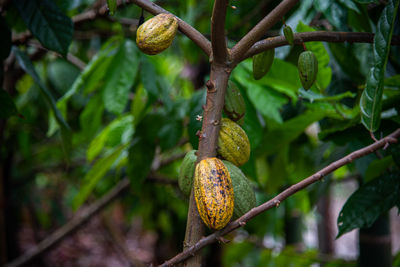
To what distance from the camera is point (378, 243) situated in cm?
112

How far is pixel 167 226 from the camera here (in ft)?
8.21

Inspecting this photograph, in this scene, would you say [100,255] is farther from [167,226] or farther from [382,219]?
[382,219]

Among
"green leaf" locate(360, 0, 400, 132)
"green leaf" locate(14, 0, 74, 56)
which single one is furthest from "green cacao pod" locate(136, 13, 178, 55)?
"green leaf" locate(14, 0, 74, 56)

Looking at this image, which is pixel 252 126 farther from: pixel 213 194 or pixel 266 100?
pixel 213 194

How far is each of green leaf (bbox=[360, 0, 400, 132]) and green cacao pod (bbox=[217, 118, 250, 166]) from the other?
0.68 ft

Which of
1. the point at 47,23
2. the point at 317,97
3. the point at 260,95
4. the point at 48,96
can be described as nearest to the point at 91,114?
the point at 48,96

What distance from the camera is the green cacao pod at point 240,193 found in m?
0.51

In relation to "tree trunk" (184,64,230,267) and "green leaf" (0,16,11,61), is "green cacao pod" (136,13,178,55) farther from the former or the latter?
"green leaf" (0,16,11,61)

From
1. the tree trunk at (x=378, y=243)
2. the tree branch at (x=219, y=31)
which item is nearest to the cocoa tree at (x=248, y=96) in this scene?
the tree branch at (x=219, y=31)

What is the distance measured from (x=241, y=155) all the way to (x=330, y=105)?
0.44m

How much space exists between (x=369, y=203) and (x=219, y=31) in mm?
459

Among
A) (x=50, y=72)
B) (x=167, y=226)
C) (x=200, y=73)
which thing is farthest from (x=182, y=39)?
(x=167, y=226)

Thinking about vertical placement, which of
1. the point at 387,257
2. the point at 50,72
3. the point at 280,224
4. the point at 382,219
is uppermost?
the point at 50,72

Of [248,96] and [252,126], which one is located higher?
[248,96]
